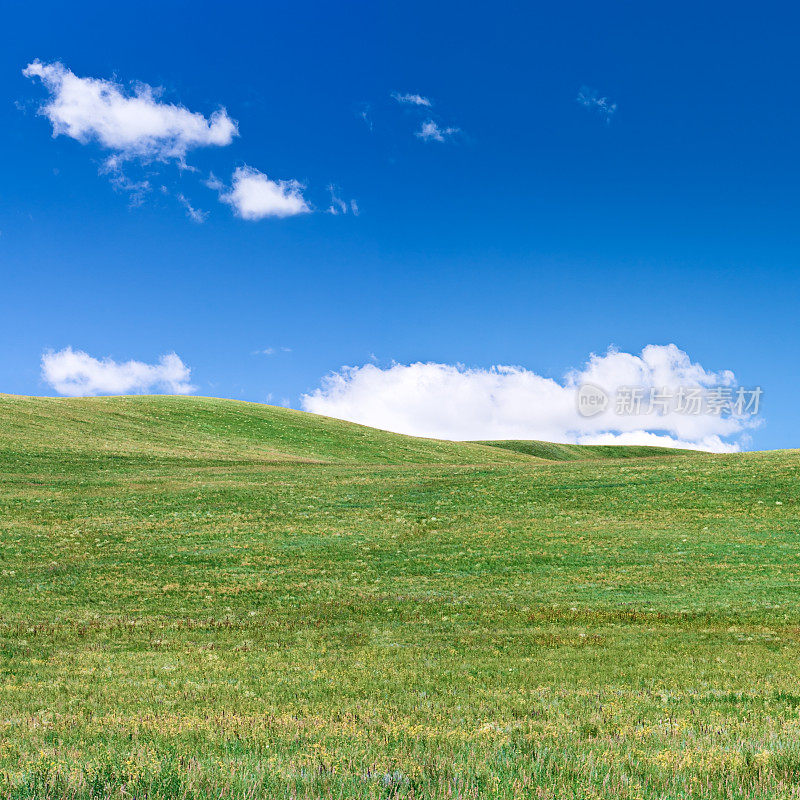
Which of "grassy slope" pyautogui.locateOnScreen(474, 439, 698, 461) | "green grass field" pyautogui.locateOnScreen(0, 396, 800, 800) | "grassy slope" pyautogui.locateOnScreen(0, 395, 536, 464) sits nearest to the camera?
"green grass field" pyautogui.locateOnScreen(0, 396, 800, 800)

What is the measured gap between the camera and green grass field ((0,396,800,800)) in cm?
773

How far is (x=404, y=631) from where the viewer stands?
21781 millimetres

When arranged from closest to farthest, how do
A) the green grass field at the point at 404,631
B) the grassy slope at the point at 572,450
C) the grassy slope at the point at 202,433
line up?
the green grass field at the point at 404,631, the grassy slope at the point at 202,433, the grassy slope at the point at 572,450

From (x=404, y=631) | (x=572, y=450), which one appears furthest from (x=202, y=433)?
(x=572, y=450)

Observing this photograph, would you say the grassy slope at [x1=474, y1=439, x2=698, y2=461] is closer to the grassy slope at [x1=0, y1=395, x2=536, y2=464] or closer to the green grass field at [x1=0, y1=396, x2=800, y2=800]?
the grassy slope at [x1=0, y1=395, x2=536, y2=464]

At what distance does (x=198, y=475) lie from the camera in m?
58.0

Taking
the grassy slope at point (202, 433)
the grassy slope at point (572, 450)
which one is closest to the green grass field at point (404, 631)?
the grassy slope at point (202, 433)

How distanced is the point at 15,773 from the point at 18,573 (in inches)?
1024

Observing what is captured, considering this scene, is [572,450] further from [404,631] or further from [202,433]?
[404,631]

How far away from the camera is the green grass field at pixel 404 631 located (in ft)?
25.3

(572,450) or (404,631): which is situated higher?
(572,450)

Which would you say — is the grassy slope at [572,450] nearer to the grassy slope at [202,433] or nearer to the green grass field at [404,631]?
the grassy slope at [202,433]

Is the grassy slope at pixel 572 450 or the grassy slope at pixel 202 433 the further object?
the grassy slope at pixel 572 450

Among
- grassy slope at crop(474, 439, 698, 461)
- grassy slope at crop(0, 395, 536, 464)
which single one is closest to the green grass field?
grassy slope at crop(0, 395, 536, 464)
